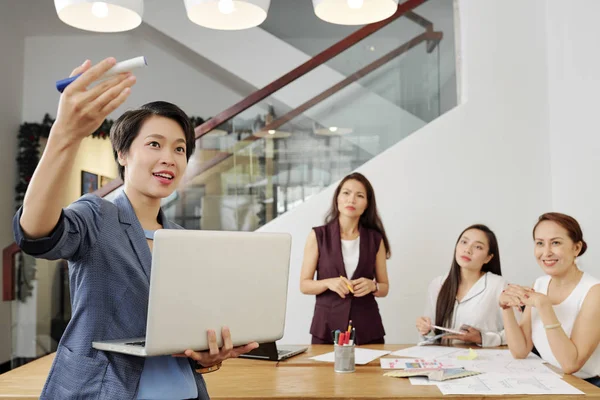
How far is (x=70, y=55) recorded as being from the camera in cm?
630

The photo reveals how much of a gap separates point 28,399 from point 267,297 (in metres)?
0.80

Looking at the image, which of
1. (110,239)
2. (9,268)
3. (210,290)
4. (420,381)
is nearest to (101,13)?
(110,239)

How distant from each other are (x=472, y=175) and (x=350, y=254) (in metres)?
1.20

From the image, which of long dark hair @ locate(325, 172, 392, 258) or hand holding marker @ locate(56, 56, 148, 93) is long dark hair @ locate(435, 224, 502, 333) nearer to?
long dark hair @ locate(325, 172, 392, 258)

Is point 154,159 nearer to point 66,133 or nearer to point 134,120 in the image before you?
point 134,120

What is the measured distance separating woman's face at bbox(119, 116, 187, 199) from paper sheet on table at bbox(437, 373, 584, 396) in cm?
98

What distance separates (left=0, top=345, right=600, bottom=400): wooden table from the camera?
1.61 metres

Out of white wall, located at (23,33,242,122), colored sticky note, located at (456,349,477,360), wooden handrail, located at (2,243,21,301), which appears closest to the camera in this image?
colored sticky note, located at (456,349,477,360)

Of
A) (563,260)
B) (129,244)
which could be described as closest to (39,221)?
(129,244)

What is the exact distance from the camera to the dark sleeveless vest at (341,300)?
2859mm

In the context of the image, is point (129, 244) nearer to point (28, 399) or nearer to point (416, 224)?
point (28, 399)

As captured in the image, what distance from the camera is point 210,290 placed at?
1.25 meters

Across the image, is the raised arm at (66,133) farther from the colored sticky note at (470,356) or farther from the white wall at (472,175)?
the white wall at (472,175)

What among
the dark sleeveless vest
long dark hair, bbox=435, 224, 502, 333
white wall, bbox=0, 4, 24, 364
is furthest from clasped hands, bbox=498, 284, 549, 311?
white wall, bbox=0, 4, 24, 364
